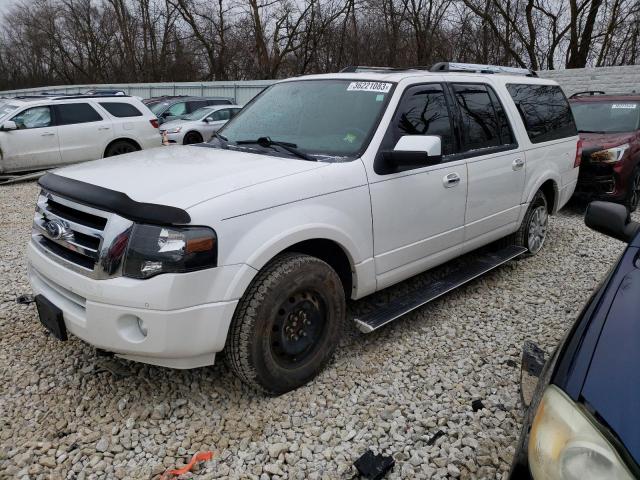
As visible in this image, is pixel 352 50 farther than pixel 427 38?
Yes

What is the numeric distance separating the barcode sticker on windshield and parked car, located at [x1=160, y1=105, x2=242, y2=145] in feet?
32.1

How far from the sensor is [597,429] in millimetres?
1289

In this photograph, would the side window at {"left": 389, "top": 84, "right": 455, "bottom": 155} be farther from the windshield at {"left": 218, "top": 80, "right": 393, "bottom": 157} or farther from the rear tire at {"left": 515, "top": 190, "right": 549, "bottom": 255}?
the rear tire at {"left": 515, "top": 190, "right": 549, "bottom": 255}

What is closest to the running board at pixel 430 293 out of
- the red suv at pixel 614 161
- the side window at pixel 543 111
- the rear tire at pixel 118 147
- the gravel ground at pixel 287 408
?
the gravel ground at pixel 287 408

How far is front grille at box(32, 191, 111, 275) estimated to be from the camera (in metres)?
2.48

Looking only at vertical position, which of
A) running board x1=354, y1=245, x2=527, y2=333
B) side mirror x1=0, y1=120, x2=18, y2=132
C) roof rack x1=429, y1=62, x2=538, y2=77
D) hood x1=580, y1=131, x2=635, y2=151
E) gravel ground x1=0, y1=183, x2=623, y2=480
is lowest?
gravel ground x1=0, y1=183, x2=623, y2=480

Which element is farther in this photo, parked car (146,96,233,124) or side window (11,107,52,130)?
parked car (146,96,233,124)

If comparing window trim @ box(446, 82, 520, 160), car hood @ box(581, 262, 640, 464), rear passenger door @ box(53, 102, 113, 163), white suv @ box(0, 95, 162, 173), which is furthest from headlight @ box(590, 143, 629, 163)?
rear passenger door @ box(53, 102, 113, 163)

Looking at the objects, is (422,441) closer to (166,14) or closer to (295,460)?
(295,460)

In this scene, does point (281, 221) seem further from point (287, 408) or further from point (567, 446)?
point (567, 446)

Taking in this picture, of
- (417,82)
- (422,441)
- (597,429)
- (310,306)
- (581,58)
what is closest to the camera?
(597,429)

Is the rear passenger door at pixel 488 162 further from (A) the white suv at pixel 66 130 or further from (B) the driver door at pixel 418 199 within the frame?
(A) the white suv at pixel 66 130

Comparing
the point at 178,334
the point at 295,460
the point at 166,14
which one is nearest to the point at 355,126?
the point at 178,334

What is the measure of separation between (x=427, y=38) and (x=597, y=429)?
23.1 m
